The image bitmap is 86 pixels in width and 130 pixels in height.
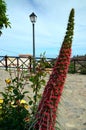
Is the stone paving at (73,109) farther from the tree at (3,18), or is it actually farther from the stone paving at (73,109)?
the tree at (3,18)

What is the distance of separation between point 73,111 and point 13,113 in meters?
6.50

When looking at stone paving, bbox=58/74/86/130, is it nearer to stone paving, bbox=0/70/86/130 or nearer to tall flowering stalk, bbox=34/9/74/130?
stone paving, bbox=0/70/86/130

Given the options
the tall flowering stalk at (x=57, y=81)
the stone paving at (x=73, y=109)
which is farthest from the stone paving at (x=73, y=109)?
the tall flowering stalk at (x=57, y=81)

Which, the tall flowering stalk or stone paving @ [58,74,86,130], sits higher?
the tall flowering stalk

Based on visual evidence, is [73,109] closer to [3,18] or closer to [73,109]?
[73,109]

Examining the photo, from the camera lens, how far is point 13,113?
4.44 m

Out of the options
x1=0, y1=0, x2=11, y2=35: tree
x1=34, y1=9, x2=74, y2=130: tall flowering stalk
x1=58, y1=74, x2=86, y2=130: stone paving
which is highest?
x1=0, y1=0, x2=11, y2=35: tree

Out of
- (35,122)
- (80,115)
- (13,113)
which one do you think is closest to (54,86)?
(35,122)

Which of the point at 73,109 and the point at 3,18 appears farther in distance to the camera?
the point at 3,18

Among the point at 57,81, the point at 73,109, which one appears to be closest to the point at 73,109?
the point at 73,109

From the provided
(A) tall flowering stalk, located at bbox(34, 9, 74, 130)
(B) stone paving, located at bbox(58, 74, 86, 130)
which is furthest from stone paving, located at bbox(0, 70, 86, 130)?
(A) tall flowering stalk, located at bbox(34, 9, 74, 130)

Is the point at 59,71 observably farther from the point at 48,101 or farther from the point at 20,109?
the point at 20,109

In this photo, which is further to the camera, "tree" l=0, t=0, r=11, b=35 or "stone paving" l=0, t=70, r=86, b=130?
"tree" l=0, t=0, r=11, b=35

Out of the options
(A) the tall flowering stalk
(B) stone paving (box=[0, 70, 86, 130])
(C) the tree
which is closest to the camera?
(A) the tall flowering stalk
